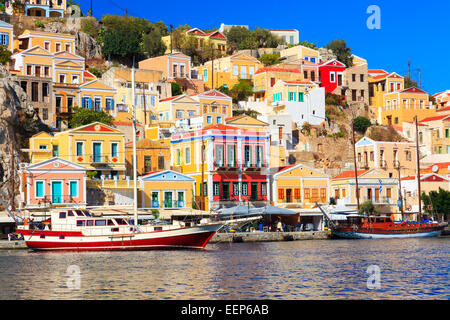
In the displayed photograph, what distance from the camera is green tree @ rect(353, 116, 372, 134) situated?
104 meters

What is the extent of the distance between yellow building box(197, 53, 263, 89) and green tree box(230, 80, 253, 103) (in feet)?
11.5

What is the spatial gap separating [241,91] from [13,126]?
4150 cm

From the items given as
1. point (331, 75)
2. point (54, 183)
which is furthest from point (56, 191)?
point (331, 75)

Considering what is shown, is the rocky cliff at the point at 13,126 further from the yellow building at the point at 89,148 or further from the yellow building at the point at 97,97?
the yellow building at the point at 97,97

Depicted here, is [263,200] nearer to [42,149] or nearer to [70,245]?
[42,149]

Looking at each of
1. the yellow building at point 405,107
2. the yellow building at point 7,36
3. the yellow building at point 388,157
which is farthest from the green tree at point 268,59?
the yellow building at point 7,36

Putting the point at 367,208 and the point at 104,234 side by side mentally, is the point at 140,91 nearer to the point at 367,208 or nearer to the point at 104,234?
the point at 367,208

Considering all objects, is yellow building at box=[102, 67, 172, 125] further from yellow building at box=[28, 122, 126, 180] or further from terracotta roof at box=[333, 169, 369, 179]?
terracotta roof at box=[333, 169, 369, 179]

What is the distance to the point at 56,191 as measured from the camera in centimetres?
6494

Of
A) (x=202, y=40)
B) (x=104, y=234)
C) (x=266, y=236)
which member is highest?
(x=202, y=40)

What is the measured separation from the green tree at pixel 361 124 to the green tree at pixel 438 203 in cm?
2207

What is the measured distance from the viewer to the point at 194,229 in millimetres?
53500

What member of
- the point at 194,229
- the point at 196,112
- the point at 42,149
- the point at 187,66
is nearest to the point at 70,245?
the point at 194,229

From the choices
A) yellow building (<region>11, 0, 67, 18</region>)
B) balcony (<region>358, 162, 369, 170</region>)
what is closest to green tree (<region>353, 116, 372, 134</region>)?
balcony (<region>358, 162, 369, 170</region>)
